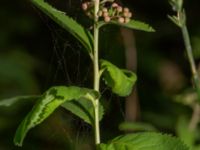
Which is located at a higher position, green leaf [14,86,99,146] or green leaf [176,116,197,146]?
green leaf [14,86,99,146]

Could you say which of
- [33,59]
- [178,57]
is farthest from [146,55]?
[33,59]

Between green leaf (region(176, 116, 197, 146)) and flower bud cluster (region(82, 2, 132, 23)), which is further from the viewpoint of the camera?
green leaf (region(176, 116, 197, 146))

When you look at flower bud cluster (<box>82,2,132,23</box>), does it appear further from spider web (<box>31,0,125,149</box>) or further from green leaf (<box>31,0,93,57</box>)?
spider web (<box>31,0,125,149</box>)

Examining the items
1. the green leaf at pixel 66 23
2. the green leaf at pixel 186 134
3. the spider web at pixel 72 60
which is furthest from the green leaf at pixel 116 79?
the green leaf at pixel 186 134

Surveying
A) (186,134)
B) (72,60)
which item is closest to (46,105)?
(72,60)

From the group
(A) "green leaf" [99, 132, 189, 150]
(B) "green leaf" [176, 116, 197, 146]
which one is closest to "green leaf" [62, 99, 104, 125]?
(A) "green leaf" [99, 132, 189, 150]

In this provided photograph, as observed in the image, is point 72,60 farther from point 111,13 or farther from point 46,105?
point 46,105

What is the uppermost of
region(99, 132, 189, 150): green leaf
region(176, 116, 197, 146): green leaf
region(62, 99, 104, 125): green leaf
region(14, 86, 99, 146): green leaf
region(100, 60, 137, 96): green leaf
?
region(100, 60, 137, 96): green leaf
